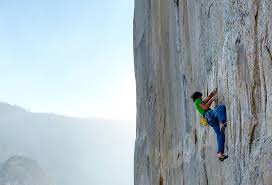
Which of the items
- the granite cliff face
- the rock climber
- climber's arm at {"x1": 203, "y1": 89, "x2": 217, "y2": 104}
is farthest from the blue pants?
climber's arm at {"x1": 203, "y1": 89, "x2": 217, "y2": 104}

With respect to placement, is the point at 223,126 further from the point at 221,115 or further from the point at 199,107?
the point at 199,107

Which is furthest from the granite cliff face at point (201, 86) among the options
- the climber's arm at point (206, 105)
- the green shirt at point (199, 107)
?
the green shirt at point (199, 107)

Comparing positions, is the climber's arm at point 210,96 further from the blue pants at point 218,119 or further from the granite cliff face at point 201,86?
the blue pants at point 218,119

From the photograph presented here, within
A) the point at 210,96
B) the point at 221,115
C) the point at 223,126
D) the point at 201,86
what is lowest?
the point at 223,126

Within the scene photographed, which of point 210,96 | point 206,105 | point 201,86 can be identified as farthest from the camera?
point 201,86

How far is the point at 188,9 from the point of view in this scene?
12203 mm

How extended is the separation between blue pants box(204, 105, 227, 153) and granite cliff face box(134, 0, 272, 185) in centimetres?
15

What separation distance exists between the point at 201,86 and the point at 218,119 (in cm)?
230

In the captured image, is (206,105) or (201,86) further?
(201,86)

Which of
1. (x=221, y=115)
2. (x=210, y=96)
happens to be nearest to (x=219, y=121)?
(x=221, y=115)

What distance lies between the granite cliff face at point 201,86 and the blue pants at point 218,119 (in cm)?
15

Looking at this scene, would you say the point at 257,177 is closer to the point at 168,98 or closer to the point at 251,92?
the point at 251,92

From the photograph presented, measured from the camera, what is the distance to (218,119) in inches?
362

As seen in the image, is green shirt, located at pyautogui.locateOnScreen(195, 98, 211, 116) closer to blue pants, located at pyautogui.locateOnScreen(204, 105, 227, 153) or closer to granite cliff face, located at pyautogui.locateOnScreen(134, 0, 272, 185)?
blue pants, located at pyautogui.locateOnScreen(204, 105, 227, 153)
